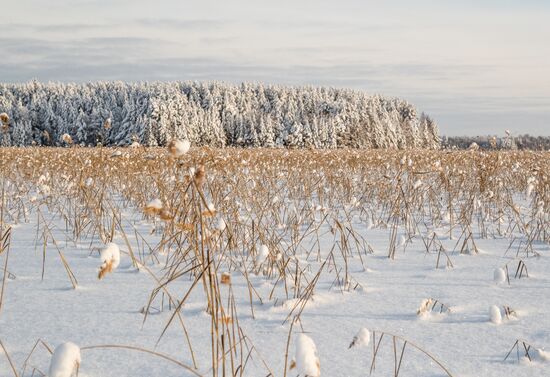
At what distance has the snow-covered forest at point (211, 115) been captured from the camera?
8288cm

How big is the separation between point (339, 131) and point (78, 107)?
46948mm

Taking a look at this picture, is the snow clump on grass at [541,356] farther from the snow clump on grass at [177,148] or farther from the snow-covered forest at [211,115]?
the snow-covered forest at [211,115]

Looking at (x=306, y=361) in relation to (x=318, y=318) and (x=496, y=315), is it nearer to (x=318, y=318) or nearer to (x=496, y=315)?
(x=318, y=318)

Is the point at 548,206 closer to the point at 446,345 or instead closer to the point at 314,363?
the point at 446,345

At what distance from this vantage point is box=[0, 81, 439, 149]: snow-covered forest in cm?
8288

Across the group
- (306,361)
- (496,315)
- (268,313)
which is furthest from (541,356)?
(306,361)

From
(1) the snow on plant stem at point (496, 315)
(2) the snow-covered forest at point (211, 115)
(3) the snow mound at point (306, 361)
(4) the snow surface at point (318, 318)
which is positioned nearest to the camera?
(3) the snow mound at point (306, 361)

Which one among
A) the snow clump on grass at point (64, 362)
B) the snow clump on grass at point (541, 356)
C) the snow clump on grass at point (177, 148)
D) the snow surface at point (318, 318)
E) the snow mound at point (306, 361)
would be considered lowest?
the snow surface at point (318, 318)

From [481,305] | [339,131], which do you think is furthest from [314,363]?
[339,131]

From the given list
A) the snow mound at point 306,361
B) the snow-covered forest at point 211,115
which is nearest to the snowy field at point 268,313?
the snow mound at point 306,361

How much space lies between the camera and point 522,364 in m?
1.90

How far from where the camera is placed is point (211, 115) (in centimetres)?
9681

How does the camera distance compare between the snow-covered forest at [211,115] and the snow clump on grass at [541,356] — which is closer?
the snow clump on grass at [541,356]

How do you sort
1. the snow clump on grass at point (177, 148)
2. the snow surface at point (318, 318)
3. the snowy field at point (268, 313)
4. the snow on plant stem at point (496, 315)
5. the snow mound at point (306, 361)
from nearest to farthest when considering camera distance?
1. the snow mound at point (306, 361)
2. the snow clump on grass at point (177, 148)
3. the snowy field at point (268, 313)
4. the snow surface at point (318, 318)
5. the snow on plant stem at point (496, 315)
